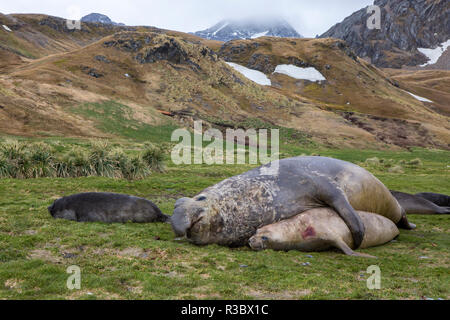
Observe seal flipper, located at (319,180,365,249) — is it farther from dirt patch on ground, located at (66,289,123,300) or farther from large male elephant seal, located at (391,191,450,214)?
large male elephant seal, located at (391,191,450,214)

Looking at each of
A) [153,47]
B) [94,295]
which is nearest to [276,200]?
[94,295]

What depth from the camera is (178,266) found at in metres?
6.54

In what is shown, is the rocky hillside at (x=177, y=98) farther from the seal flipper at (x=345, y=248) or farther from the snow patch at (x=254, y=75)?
the seal flipper at (x=345, y=248)

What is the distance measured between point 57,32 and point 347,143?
160465mm

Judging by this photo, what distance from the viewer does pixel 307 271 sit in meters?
6.51

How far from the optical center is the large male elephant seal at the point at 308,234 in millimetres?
7916

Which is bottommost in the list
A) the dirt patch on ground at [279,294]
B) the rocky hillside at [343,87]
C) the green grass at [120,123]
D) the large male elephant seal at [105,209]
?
the dirt patch on ground at [279,294]

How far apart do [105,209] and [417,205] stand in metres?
11.4

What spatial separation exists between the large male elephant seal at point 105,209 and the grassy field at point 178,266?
474 millimetres

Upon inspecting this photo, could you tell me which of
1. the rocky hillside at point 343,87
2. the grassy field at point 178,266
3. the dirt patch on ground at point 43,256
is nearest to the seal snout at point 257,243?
the grassy field at point 178,266

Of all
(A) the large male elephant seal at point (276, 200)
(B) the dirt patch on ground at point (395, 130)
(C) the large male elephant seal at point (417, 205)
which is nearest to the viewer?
(A) the large male elephant seal at point (276, 200)
